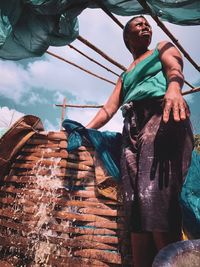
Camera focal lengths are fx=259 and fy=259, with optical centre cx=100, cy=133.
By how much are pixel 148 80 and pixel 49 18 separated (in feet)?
4.56

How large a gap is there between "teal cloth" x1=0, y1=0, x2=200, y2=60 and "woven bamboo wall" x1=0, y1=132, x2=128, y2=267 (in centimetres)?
124

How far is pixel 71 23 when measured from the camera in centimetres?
297

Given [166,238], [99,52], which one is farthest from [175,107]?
[99,52]

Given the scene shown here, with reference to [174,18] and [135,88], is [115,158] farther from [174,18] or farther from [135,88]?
[174,18]

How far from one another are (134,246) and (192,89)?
386cm

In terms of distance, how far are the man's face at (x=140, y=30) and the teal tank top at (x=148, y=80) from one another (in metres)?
0.40

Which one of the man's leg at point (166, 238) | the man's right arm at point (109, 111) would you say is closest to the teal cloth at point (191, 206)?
the man's leg at point (166, 238)

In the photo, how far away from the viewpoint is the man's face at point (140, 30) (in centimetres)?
253

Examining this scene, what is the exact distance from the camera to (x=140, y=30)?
8.30 ft

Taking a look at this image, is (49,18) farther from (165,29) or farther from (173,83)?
(173,83)

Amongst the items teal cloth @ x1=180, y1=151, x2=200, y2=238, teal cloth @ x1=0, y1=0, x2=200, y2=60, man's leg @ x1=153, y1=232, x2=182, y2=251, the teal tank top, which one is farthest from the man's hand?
teal cloth @ x1=0, y1=0, x2=200, y2=60

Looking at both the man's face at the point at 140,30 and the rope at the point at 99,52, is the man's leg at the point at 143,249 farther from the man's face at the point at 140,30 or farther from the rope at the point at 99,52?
the rope at the point at 99,52

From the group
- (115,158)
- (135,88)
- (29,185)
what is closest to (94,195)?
(115,158)

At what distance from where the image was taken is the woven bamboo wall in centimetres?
192
